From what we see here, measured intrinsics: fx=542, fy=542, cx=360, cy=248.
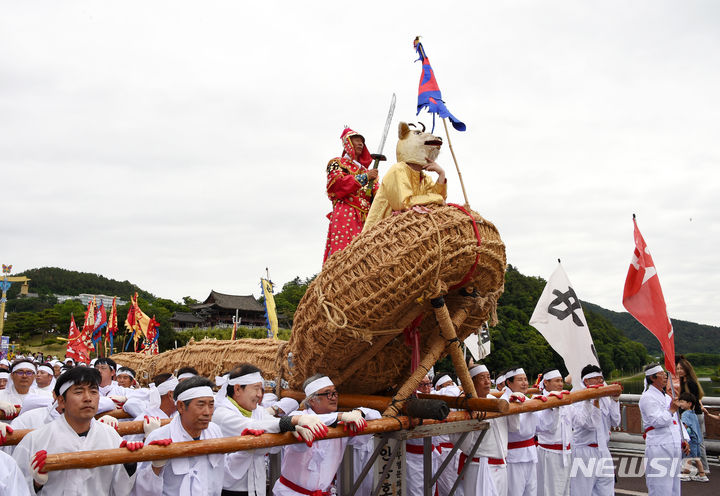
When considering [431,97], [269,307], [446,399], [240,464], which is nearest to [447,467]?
[446,399]

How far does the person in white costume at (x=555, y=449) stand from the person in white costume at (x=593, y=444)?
126mm

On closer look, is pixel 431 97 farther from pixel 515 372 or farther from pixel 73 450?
pixel 515 372

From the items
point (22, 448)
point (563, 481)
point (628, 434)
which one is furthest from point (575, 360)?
point (22, 448)

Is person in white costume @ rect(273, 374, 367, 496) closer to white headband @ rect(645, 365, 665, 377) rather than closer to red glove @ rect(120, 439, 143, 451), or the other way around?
red glove @ rect(120, 439, 143, 451)

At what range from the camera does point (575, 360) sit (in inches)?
283

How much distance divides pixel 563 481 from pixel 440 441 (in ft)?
5.65

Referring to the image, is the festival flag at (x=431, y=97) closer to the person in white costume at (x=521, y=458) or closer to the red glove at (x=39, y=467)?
the person in white costume at (x=521, y=458)

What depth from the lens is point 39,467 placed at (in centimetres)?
281

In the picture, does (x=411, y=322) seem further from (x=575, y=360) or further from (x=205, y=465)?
(x=575, y=360)

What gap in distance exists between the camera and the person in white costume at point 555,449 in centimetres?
683

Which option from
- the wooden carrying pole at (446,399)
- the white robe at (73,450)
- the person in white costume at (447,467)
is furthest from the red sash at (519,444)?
the white robe at (73,450)

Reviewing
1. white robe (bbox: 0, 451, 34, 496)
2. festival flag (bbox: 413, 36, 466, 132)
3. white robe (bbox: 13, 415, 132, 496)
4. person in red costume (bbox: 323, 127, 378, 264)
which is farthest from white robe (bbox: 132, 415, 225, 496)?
festival flag (bbox: 413, 36, 466, 132)

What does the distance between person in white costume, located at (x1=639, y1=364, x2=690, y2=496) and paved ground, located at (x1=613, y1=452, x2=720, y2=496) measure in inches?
58.8

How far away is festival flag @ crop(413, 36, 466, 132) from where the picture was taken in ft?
15.3
